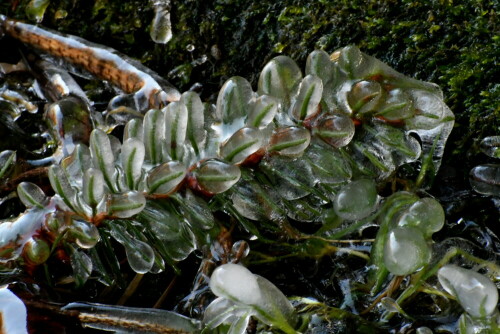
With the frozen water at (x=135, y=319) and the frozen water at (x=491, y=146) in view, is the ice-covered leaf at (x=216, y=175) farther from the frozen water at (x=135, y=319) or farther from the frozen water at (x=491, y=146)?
the frozen water at (x=491, y=146)

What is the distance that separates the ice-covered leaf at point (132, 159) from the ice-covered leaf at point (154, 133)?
3 cm

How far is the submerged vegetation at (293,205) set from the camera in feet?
2.56

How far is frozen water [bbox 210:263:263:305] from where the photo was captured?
72 cm

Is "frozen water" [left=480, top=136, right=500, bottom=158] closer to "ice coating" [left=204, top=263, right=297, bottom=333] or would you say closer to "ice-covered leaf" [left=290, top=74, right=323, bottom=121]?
"ice-covered leaf" [left=290, top=74, right=323, bottom=121]

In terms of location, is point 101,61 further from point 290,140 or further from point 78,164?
point 290,140

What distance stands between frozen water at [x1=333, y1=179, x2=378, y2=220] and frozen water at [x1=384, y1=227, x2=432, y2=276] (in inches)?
4.1

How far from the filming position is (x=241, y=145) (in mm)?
783

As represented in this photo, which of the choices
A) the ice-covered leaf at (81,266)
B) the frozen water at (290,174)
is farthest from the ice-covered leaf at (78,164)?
the frozen water at (290,174)

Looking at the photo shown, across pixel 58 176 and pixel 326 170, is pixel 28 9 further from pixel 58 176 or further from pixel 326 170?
pixel 326 170

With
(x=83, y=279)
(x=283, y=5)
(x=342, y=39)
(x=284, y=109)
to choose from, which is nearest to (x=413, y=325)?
(x=284, y=109)

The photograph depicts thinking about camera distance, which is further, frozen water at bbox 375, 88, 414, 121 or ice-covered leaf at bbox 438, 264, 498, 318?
frozen water at bbox 375, 88, 414, 121

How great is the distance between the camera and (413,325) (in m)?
0.82

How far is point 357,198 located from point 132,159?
0.30 metres

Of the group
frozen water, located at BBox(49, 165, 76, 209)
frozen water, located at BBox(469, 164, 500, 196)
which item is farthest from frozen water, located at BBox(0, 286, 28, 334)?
frozen water, located at BBox(469, 164, 500, 196)
